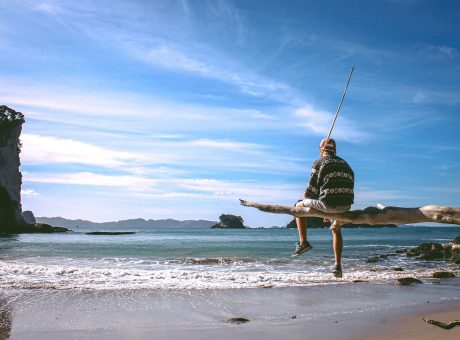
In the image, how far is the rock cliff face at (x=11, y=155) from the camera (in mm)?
71000

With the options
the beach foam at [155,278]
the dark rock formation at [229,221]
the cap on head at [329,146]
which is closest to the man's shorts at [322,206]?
the cap on head at [329,146]

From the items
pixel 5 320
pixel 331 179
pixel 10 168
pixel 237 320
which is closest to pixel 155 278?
pixel 5 320

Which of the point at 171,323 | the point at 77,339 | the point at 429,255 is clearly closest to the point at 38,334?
the point at 77,339

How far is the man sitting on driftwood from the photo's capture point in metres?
5.73

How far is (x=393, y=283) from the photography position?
1697cm

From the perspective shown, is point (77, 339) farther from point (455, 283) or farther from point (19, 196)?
point (19, 196)

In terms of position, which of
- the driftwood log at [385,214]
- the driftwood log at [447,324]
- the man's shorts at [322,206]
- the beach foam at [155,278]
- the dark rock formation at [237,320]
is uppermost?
the man's shorts at [322,206]

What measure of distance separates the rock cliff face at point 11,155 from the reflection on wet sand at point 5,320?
66.8 meters

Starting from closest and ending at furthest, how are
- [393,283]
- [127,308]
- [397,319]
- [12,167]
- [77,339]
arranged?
1. [77,339]
2. [397,319]
3. [127,308]
4. [393,283]
5. [12,167]

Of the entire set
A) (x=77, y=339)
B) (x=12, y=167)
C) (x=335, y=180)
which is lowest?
(x=77, y=339)

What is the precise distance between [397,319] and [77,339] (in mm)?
7290

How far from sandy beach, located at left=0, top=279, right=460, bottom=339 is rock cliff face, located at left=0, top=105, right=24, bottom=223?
65.4 meters

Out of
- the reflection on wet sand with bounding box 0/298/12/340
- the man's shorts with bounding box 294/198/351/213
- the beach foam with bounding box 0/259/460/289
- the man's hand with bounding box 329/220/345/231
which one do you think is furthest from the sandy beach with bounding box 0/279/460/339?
the man's shorts with bounding box 294/198/351/213

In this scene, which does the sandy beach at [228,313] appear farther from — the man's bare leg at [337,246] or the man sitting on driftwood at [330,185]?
the man sitting on driftwood at [330,185]
